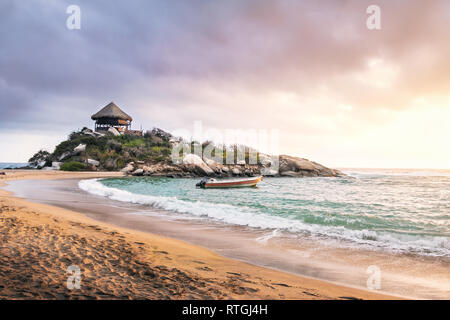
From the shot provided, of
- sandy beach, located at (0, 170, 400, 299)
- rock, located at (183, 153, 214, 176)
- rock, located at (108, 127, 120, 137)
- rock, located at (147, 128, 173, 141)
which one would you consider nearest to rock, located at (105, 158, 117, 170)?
rock, located at (108, 127, 120, 137)

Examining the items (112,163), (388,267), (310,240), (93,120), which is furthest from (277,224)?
(93,120)

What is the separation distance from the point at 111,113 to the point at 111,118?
170 cm

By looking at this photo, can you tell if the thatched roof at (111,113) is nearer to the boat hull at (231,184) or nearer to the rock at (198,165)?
the rock at (198,165)

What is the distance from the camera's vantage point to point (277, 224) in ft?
31.7

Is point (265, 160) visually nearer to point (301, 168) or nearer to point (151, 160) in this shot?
point (301, 168)

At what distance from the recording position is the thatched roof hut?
225 ft

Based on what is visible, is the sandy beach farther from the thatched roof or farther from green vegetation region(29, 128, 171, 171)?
the thatched roof

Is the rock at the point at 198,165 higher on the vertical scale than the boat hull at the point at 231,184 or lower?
higher

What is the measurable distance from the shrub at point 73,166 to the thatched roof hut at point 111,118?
20.6 meters

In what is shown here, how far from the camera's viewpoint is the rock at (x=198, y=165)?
5303 centimetres

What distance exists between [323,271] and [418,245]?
4.48 m

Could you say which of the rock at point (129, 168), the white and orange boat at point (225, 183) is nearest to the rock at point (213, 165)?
the rock at point (129, 168)

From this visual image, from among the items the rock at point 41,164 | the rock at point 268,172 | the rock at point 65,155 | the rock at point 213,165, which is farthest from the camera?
the rock at point 268,172
